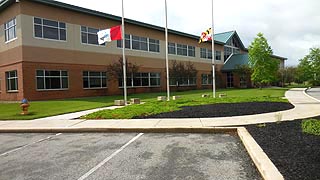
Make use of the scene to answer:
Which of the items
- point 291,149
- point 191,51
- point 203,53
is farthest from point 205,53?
point 291,149

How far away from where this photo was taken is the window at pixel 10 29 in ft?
86.6

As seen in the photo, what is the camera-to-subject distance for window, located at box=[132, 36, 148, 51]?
37.3 meters

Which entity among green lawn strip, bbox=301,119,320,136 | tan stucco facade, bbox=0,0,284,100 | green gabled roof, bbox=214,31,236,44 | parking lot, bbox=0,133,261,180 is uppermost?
green gabled roof, bbox=214,31,236,44

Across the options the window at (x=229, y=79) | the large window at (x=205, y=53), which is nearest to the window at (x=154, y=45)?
the large window at (x=205, y=53)

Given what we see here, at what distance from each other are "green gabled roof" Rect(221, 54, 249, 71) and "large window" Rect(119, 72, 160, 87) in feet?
61.6

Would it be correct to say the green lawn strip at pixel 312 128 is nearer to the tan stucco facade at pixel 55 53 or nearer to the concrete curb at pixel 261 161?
the concrete curb at pixel 261 161

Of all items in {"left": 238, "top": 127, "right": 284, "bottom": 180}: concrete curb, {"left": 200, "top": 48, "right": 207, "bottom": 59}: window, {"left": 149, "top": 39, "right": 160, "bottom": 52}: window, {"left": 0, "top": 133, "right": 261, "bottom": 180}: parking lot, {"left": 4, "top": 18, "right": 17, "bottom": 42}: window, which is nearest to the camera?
{"left": 238, "top": 127, "right": 284, "bottom": 180}: concrete curb

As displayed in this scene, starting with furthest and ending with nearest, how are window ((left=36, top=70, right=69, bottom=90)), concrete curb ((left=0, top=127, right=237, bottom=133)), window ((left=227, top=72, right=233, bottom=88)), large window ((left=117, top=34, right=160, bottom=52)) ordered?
window ((left=227, top=72, right=233, bottom=88)) → large window ((left=117, top=34, right=160, bottom=52)) → window ((left=36, top=70, right=69, bottom=90)) → concrete curb ((left=0, top=127, right=237, bottom=133))

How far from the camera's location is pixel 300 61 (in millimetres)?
65875

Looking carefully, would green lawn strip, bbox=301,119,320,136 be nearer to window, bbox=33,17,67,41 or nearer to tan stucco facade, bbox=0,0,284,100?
tan stucco facade, bbox=0,0,284,100

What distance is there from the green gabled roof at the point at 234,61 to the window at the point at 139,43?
68.8 ft

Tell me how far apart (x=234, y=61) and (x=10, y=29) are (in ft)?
137

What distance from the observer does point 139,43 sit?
38156mm

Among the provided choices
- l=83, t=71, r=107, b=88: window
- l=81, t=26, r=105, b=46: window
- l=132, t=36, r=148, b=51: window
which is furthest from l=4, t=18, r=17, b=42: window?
l=132, t=36, r=148, b=51: window
